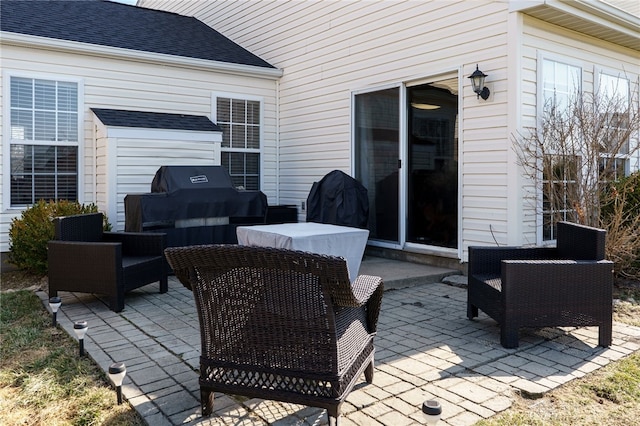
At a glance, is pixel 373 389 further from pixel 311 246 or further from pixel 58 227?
pixel 58 227

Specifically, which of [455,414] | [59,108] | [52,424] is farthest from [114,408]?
[59,108]

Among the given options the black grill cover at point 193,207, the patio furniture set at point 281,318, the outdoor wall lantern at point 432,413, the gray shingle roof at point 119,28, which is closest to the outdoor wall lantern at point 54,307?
the patio furniture set at point 281,318

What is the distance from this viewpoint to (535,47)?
221 inches

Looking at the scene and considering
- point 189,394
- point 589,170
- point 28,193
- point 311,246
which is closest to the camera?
point 189,394

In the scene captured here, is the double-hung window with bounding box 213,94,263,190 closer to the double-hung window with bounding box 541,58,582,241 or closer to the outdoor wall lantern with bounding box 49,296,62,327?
the outdoor wall lantern with bounding box 49,296,62,327

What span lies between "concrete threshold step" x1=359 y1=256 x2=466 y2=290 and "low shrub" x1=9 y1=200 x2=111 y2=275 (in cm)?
366

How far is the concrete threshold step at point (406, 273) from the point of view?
5604 mm

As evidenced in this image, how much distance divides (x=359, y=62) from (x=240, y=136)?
2.51 metres

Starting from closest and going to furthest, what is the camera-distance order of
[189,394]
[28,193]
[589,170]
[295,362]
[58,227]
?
[295,362]
[189,394]
[58,227]
[589,170]
[28,193]

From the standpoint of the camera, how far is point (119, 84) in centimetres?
755

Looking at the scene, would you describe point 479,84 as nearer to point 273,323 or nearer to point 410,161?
point 410,161

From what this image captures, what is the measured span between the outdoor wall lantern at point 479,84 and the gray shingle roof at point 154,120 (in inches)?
154

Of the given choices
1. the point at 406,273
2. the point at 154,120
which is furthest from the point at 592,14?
the point at 154,120

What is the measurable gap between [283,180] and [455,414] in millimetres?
6835
